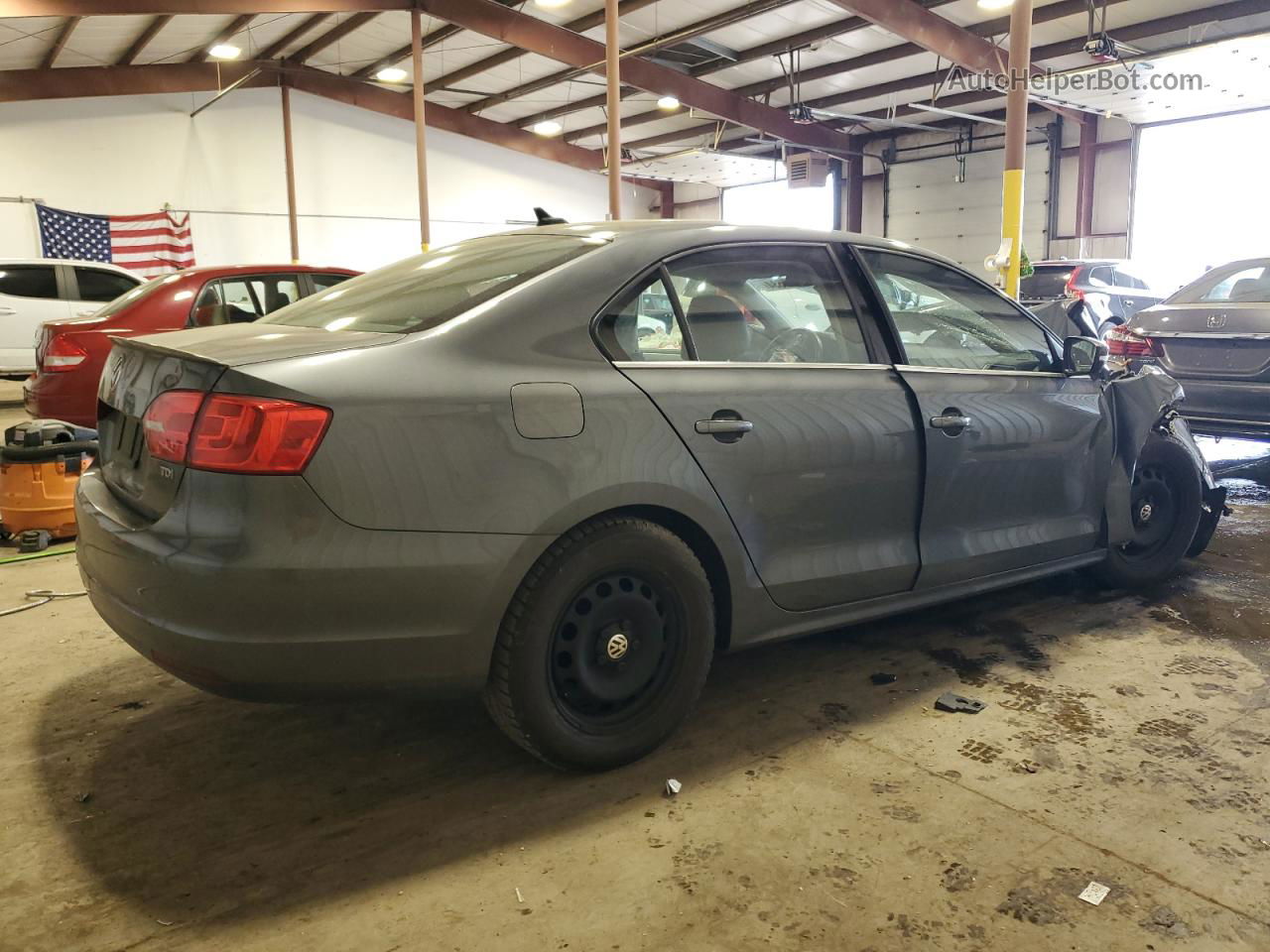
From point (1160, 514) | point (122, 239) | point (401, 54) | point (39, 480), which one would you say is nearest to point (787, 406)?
point (1160, 514)

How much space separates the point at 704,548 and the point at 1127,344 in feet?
16.5

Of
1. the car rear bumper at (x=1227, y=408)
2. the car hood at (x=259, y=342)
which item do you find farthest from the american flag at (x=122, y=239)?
the car hood at (x=259, y=342)

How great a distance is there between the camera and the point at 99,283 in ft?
37.8

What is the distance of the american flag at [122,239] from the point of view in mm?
15727

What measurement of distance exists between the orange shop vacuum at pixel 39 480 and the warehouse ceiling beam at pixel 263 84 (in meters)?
13.8

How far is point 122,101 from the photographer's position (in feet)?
54.0

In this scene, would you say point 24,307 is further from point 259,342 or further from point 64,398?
point 259,342

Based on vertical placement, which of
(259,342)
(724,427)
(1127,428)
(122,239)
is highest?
(122,239)

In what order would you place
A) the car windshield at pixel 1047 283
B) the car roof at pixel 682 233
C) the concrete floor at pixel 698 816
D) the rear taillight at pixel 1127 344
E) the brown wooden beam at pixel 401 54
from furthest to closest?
the brown wooden beam at pixel 401 54 < the car windshield at pixel 1047 283 < the rear taillight at pixel 1127 344 < the car roof at pixel 682 233 < the concrete floor at pixel 698 816

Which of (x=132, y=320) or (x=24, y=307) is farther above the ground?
(x=24, y=307)

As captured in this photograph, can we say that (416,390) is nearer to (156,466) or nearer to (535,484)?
(535,484)

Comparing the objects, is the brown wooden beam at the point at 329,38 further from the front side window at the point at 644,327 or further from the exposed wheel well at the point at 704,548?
the exposed wheel well at the point at 704,548

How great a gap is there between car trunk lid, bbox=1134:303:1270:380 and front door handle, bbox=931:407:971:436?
368 centimetres

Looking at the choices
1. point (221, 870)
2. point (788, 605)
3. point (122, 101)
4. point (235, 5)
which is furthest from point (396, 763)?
point (122, 101)
